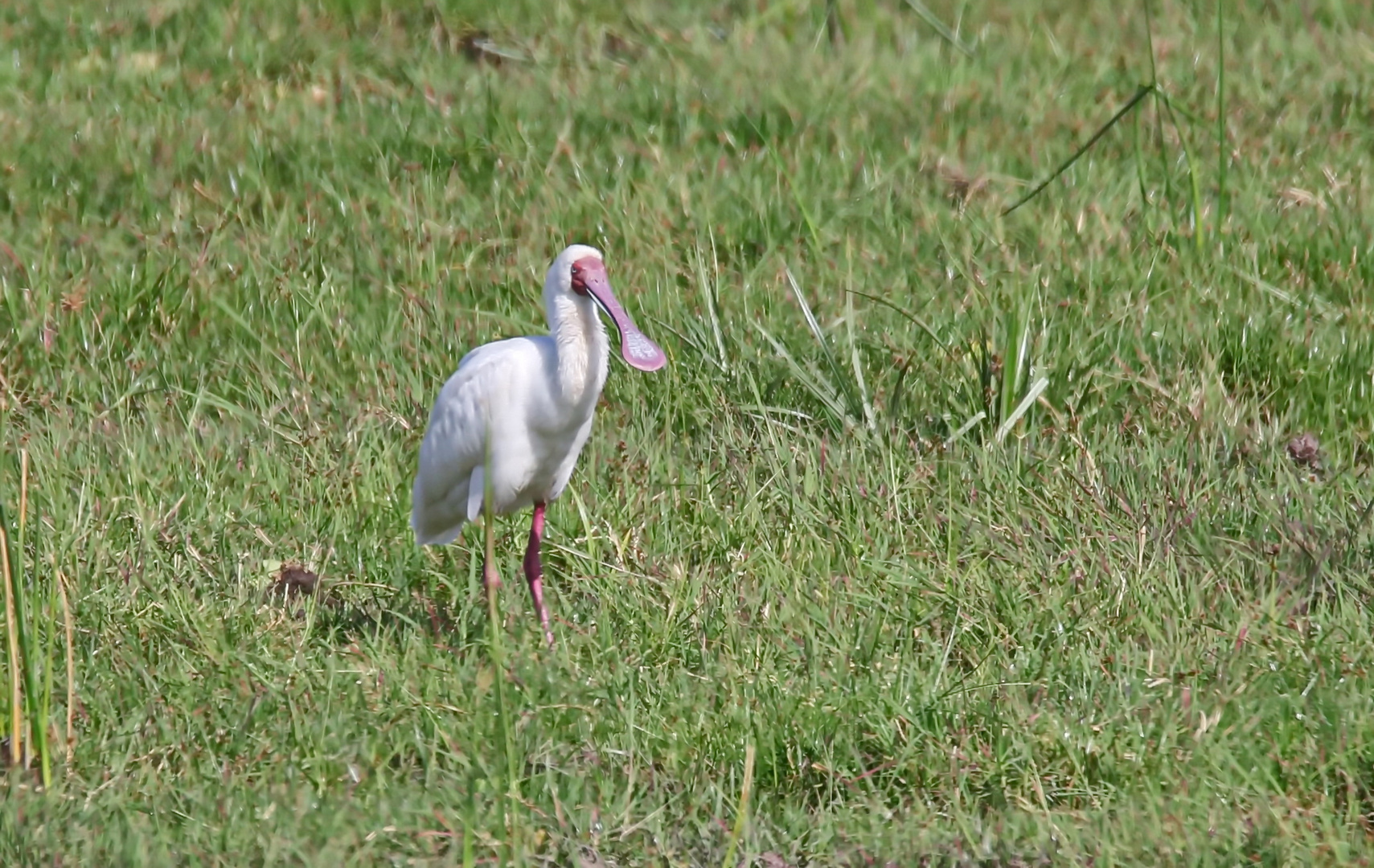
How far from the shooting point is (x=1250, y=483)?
13.8 ft

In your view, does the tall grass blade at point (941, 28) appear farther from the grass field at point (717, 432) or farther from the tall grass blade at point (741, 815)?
the tall grass blade at point (741, 815)

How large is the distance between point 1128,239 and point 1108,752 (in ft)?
8.36

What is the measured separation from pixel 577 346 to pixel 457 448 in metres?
0.37

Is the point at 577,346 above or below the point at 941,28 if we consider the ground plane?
below

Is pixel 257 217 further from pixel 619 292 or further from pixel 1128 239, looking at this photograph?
pixel 1128 239

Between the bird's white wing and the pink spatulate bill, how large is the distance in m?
0.24

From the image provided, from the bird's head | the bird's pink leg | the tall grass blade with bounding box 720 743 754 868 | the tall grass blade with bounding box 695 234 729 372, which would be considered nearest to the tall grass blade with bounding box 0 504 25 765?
the bird's pink leg

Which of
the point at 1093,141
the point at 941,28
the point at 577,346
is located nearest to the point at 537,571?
the point at 577,346

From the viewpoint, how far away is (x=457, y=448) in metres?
4.12

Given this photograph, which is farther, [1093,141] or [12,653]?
[1093,141]

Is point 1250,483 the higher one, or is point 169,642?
point 1250,483

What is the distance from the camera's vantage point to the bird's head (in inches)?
158

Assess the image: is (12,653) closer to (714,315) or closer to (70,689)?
(70,689)

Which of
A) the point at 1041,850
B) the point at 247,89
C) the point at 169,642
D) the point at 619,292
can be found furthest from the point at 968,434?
the point at 247,89
